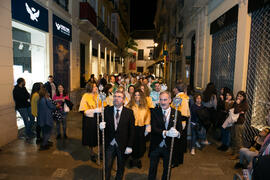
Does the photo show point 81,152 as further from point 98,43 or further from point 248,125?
point 98,43

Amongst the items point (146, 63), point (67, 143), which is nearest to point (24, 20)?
point (67, 143)

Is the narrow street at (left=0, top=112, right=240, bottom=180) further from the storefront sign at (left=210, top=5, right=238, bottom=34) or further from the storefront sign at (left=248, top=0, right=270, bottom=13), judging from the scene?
the storefront sign at (left=210, top=5, right=238, bottom=34)

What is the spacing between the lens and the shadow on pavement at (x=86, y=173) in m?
4.52

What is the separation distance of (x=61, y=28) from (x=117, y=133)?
9673mm

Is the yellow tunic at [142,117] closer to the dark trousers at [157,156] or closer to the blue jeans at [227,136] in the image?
the dark trousers at [157,156]

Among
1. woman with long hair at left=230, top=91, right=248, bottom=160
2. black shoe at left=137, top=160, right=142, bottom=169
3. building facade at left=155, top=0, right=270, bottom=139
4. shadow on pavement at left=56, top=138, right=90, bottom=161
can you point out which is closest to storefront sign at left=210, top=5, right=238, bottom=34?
building facade at left=155, top=0, right=270, bottom=139

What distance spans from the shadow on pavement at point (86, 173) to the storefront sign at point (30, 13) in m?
5.53

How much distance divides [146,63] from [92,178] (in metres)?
59.1

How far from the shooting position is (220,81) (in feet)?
30.6

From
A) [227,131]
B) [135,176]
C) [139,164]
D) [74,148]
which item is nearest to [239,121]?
[227,131]

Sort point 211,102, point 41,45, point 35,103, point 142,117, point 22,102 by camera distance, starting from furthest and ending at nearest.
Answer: point 41,45, point 211,102, point 22,102, point 35,103, point 142,117

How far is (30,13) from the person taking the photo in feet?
26.4

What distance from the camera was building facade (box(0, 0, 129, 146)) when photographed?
654 cm

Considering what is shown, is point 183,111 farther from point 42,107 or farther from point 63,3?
point 63,3
